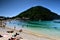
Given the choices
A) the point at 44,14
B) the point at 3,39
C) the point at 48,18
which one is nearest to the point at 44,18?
the point at 48,18

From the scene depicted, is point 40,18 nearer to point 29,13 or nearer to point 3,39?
point 29,13

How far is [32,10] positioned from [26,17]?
4.80 metres

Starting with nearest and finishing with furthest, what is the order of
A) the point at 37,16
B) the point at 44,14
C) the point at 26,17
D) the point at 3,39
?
the point at 3,39 < the point at 44,14 < the point at 37,16 < the point at 26,17

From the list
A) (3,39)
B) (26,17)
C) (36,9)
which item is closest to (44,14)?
(36,9)

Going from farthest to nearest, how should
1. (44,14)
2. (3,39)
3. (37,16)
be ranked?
(37,16) < (44,14) < (3,39)

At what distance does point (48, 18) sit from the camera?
1951 inches

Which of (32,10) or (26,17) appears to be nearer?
(32,10)

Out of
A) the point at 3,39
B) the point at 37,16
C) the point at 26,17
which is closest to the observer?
the point at 3,39

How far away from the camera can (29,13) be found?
4903cm

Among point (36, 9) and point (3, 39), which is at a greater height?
point (36, 9)

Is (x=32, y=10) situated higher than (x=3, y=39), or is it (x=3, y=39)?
(x=32, y=10)

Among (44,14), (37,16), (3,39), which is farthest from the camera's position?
(37,16)

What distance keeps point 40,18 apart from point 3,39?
4547 cm

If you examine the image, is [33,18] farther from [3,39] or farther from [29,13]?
[3,39]
